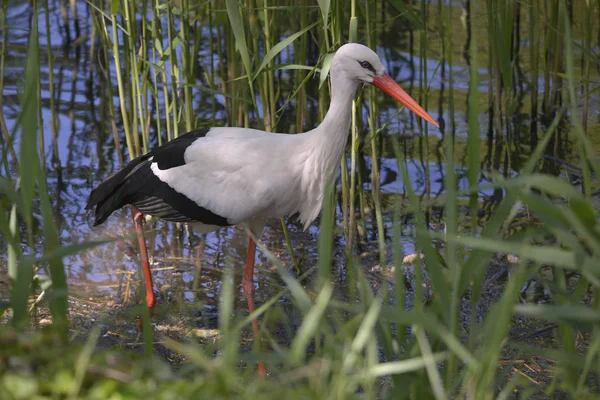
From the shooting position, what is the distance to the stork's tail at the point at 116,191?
14.2 ft

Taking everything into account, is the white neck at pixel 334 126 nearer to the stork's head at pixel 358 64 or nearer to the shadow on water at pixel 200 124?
the stork's head at pixel 358 64

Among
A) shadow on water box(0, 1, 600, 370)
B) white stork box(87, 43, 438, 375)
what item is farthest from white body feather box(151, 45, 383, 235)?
shadow on water box(0, 1, 600, 370)

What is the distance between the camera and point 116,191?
14.5 feet

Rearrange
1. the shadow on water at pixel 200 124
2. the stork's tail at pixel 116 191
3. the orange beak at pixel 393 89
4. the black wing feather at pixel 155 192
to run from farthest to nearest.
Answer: the shadow on water at pixel 200 124 → the stork's tail at pixel 116 191 → the black wing feather at pixel 155 192 → the orange beak at pixel 393 89

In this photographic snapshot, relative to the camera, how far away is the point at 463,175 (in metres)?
5.78

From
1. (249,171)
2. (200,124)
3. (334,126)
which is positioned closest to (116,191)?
(249,171)

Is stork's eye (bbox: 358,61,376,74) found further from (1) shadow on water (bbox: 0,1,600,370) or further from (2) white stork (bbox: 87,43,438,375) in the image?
(1) shadow on water (bbox: 0,1,600,370)

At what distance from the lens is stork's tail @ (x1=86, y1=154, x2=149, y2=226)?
4.34 metres

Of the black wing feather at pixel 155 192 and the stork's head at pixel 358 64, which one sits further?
the black wing feather at pixel 155 192

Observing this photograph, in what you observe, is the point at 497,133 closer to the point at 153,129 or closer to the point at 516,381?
the point at 153,129

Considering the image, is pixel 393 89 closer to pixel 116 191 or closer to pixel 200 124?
pixel 116 191

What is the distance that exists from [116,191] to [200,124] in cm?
207

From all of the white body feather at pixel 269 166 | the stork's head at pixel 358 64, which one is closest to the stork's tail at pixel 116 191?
the white body feather at pixel 269 166

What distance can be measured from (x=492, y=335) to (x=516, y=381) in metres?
0.17
